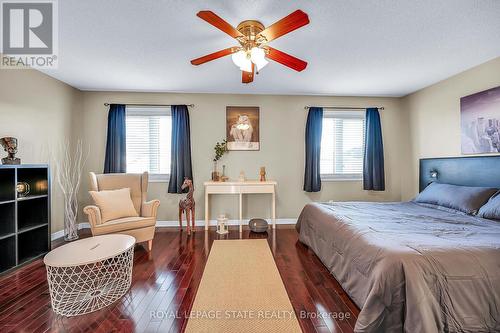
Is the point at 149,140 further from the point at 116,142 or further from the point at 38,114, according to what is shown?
the point at 38,114

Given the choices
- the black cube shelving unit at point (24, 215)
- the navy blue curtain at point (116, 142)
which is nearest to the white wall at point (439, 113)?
the navy blue curtain at point (116, 142)

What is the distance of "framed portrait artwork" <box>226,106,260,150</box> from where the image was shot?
4145 millimetres

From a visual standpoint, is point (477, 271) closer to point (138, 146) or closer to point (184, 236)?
point (184, 236)

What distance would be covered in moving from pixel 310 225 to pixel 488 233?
1.62 m

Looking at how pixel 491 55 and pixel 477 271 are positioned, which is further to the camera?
pixel 491 55

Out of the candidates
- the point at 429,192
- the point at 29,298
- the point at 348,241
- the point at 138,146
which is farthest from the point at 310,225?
the point at 138,146

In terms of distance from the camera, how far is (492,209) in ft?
7.32

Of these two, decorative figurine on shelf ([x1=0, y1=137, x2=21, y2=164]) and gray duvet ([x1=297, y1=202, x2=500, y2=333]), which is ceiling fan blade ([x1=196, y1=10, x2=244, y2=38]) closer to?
gray duvet ([x1=297, y1=202, x2=500, y2=333])

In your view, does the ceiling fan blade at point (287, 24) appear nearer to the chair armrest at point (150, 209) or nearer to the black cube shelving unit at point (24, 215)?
the chair armrest at point (150, 209)

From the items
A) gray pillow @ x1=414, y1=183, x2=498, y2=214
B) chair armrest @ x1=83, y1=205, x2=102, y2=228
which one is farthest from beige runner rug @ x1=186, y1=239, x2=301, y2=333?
gray pillow @ x1=414, y1=183, x2=498, y2=214

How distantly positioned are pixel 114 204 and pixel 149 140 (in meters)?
1.59

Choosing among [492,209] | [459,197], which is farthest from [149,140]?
[492,209]

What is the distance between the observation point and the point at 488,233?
5.81 feet

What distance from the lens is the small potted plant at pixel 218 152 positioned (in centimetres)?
400
